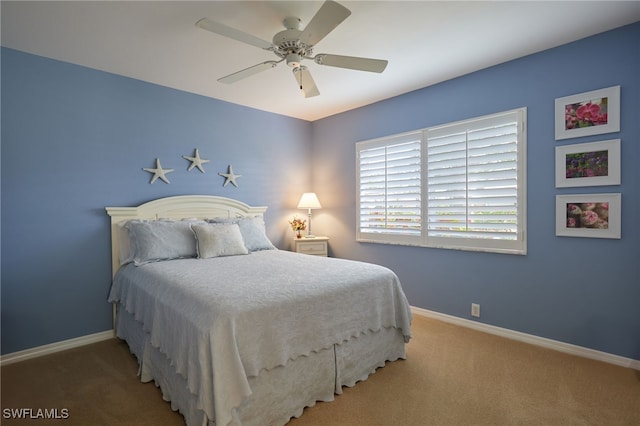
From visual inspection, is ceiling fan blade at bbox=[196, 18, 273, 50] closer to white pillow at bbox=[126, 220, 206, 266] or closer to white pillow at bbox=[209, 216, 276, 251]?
white pillow at bbox=[126, 220, 206, 266]

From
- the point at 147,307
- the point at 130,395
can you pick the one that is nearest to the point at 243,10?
the point at 147,307

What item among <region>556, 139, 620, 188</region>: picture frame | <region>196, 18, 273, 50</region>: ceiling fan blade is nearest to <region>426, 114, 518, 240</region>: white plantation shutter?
<region>556, 139, 620, 188</region>: picture frame

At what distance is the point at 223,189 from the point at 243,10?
2.22 metres

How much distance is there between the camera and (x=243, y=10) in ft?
7.25

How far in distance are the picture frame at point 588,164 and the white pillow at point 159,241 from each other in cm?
331

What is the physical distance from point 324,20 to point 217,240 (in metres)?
2.12

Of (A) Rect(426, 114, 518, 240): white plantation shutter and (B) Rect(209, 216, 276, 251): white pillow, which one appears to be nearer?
(A) Rect(426, 114, 518, 240): white plantation shutter

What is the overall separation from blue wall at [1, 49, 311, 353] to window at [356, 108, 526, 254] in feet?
6.96

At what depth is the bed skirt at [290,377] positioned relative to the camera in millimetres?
1801

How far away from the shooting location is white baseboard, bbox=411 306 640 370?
250 cm

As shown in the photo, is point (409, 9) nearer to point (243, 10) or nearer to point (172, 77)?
point (243, 10)

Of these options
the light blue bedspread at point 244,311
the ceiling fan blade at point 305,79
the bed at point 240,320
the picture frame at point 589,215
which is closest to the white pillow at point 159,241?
the bed at point 240,320

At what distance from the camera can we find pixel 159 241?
298cm

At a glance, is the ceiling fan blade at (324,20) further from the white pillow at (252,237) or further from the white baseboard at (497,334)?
the white baseboard at (497,334)
